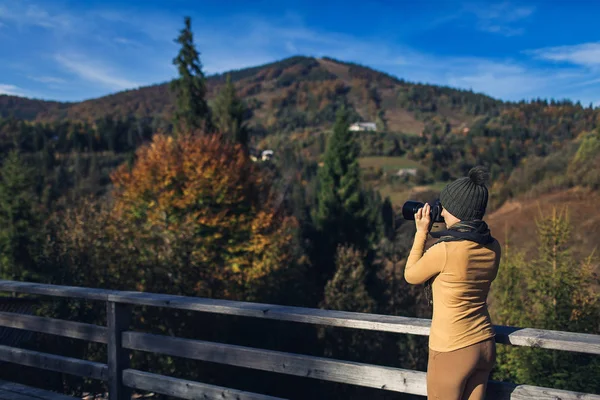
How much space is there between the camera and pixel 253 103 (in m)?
139

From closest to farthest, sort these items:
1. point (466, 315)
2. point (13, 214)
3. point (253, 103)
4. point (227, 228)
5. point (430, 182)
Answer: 1. point (466, 315)
2. point (13, 214)
3. point (227, 228)
4. point (430, 182)
5. point (253, 103)

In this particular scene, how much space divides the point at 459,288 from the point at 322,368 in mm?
930

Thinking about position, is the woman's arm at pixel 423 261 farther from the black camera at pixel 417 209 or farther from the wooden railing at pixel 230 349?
the wooden railing at pixel 230 349

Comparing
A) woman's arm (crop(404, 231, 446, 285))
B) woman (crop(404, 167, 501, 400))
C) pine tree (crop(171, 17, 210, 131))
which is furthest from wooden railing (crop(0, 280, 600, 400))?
pine tree (crop(171, 17, 210, 131))

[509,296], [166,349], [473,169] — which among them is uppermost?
[473,169]

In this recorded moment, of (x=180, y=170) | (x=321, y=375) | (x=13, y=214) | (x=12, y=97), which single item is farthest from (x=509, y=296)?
(x=12, y=97)

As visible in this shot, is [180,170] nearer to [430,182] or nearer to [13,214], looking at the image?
[13,214]

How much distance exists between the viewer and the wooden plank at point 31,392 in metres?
3.57

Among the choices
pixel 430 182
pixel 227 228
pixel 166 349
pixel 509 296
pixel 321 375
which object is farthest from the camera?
pixel 430 182

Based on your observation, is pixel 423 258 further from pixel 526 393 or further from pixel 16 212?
pixel 16 212

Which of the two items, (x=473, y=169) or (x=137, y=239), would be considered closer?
(x=473, y=169)

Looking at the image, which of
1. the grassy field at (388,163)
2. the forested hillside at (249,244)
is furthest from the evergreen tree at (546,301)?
the grassy field at (388,163)

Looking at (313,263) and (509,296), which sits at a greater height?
(509,296)

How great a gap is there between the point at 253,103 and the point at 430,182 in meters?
75.4
